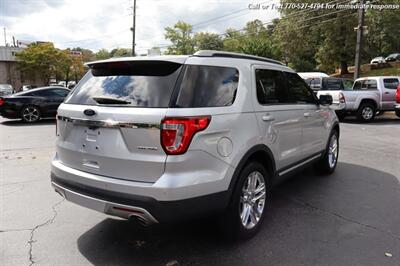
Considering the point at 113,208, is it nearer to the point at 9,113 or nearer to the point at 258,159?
the point at 258,159

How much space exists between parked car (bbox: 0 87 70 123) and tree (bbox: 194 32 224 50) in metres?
57.4

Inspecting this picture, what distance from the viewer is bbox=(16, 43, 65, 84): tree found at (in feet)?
155

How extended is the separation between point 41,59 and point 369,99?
44.9 metres

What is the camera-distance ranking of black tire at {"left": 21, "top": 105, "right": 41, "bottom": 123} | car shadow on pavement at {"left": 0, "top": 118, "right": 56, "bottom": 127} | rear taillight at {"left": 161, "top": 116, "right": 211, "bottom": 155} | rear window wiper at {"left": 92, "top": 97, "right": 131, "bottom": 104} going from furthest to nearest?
black tire at {"left": 21, "top": 105, "right": 41, "bottom": 123} → car shadow on pavement at {"left": 0, "top": 118, "right": 56, "bottom": 127} → rear window wiper at {"left": 92, "top": 97, "right": 131, "bottom": 104} → rear taillight at {"left": 161, "top": 116, "right": 211, "bottom": 155}

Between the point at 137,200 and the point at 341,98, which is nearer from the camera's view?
the point at 137,200

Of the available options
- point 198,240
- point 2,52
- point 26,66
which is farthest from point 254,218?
point 2,52

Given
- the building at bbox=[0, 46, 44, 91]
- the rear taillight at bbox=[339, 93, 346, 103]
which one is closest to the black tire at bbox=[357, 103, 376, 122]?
the rear taillight at bbox=[339, 93, 346, 103]

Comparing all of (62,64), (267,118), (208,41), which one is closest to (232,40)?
(208,41)

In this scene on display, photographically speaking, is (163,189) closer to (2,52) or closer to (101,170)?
(101,170)

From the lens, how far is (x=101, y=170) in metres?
3.14

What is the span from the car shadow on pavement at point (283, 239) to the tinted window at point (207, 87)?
1.36 meters

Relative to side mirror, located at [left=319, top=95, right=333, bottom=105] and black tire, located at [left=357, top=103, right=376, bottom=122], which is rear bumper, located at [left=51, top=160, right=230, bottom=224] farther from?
black tire, located at [left=357, top=103, right=376, bottom=122]

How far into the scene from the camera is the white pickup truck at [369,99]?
1338cm

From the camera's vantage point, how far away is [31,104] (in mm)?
12867
